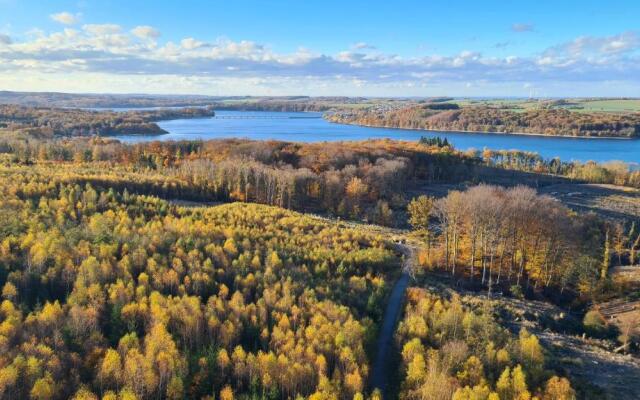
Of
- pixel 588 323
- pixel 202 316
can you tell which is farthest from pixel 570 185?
pixel 202 316

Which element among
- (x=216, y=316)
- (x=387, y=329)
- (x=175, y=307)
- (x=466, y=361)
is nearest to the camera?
(x=466, y=361)

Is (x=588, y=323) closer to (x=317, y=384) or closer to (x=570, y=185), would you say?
(x=317, y=384)

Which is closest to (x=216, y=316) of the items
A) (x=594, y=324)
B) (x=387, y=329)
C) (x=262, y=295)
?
(x=262, y=295)

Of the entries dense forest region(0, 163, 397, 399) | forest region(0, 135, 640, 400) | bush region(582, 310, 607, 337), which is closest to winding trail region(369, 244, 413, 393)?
forest region(0, 135, 640, 400)

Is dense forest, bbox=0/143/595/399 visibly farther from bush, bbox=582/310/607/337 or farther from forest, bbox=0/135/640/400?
bush, bbox=582/310/607/337

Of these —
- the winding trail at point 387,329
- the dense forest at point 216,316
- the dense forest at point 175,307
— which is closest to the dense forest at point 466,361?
the dense forest at point 216,316

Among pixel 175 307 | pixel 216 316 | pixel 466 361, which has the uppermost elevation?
pixel 175 307

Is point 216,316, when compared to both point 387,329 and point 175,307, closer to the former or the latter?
point 175,307

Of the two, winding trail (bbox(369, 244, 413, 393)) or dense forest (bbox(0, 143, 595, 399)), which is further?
winding trail (bbox(369, 244, 413, 393))

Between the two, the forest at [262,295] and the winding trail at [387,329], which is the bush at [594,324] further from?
the winding trail at [387,329]
